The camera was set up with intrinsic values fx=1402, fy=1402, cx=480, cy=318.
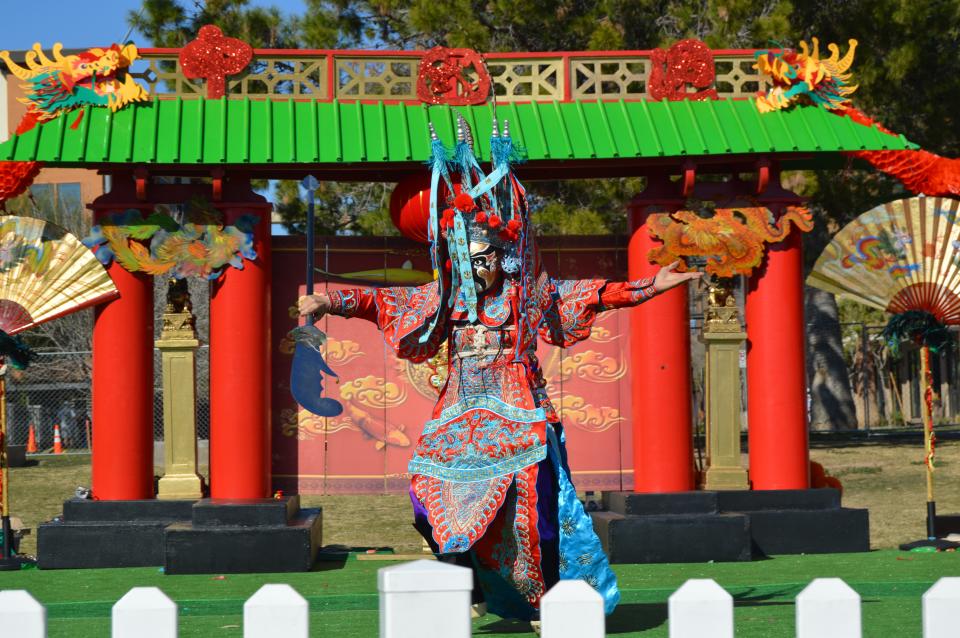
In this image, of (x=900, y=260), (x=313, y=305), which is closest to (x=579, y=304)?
(x=313, y=305)

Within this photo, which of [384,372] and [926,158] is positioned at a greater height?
[926,158]

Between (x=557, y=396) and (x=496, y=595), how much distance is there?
4089 mm

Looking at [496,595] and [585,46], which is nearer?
[496,595]

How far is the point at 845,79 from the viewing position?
31.9 ft

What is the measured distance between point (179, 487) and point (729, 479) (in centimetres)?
380

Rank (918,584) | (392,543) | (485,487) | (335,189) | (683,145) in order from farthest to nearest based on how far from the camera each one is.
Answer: (335,189) < (392,543) < (683,145) < (918,584) < (485,487)

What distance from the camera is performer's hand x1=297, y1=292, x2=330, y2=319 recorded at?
21.0ft

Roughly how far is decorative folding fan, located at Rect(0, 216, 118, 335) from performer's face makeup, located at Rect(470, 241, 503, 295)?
365 cm

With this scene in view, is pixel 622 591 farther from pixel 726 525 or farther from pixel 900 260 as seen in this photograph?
pixel 900 260

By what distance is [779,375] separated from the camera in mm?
9711

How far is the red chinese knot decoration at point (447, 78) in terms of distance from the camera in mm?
9609

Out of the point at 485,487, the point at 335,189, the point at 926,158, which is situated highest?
the point at 335,189

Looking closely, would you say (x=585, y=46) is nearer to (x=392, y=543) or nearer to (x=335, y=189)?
(x=335, y=189)

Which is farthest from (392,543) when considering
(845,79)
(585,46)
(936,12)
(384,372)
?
(936,12)
